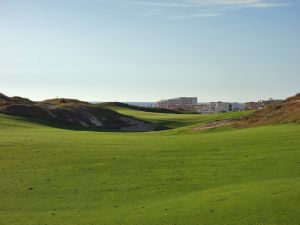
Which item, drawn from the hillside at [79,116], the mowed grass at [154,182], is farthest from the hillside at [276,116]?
the hillside at [79,116]

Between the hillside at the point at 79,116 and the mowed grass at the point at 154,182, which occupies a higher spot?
the hillside at the point at 79,116

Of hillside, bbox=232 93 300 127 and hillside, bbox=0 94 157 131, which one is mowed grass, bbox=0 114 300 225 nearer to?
hillside, bbox=232 93 300 127

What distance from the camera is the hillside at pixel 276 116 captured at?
39.9 m

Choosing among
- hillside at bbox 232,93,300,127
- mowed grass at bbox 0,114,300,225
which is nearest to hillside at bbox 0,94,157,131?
hillside at bbox 232,93,300,127

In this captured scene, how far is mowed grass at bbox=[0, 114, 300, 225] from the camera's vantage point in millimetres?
15062

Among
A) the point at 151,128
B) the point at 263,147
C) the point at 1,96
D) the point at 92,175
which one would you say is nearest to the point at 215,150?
the point at 263,147

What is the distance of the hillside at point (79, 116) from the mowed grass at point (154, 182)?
3756cm

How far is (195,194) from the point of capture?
1806 cm

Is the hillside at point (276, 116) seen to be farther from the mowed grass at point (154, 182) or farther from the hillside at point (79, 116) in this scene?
the hillside at point (79, 116)

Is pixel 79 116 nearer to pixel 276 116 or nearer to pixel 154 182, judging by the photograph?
pixel 276 116

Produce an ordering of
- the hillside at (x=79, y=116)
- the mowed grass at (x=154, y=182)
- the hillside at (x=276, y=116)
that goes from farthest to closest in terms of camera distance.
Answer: the hillside at (x=79, y=116) < the hillside at (x=276, y=116) < the mowed grass at (x=154, y=182)

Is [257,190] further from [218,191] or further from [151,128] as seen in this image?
[151,128]

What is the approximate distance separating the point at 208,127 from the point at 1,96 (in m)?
55.5

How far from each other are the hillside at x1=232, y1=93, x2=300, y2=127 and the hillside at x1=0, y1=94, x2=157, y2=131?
3161 cm
